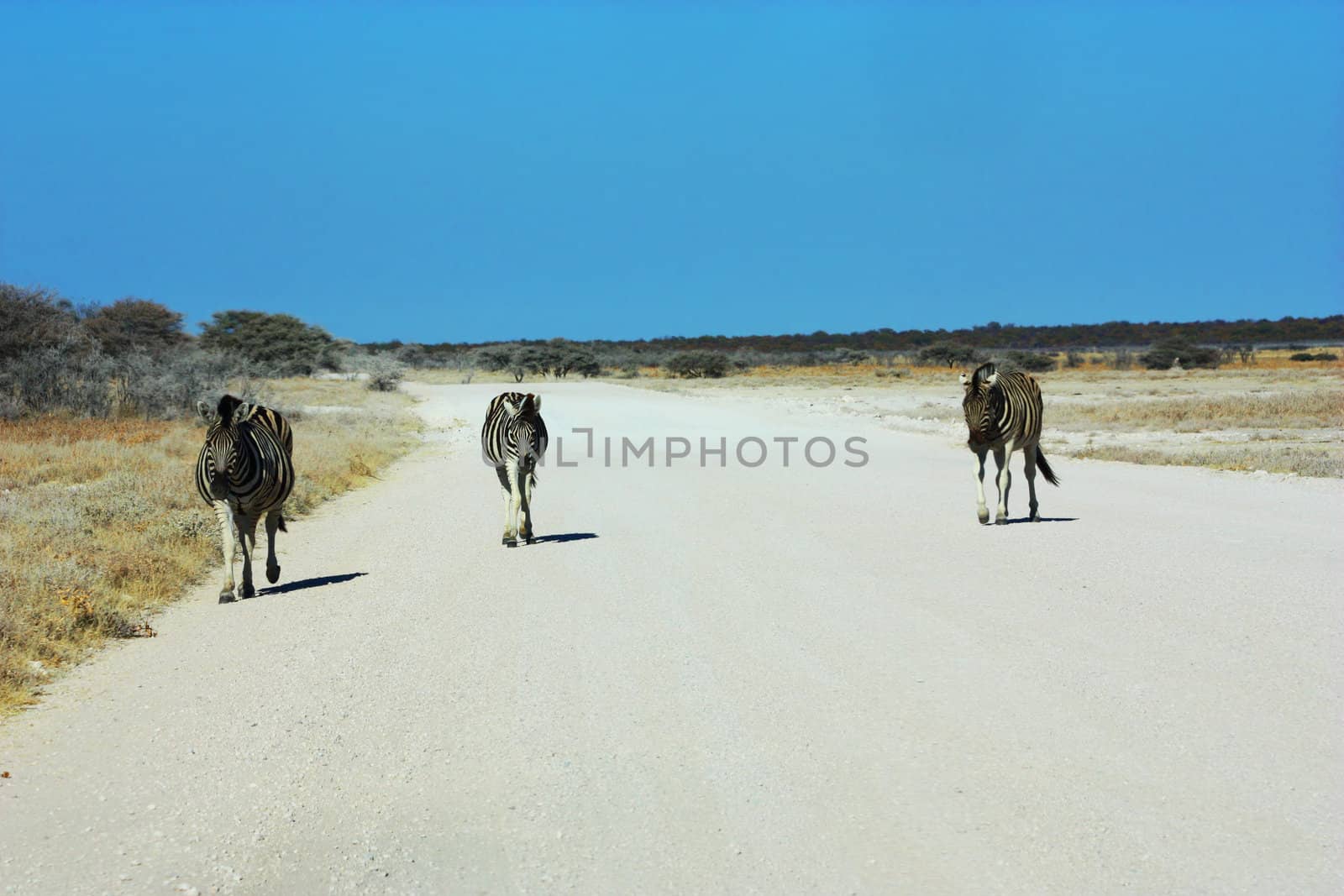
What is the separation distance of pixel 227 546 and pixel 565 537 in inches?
164

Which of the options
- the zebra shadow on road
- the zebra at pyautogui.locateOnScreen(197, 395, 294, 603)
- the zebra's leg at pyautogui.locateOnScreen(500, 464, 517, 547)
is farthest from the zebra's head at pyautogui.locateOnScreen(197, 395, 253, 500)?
the zebra shadow on road

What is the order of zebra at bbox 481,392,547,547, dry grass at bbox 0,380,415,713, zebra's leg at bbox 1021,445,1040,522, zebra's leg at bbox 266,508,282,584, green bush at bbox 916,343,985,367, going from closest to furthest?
dry grass at bbox 0,380,415,713 → zebra's leg at bbox 266,508,282,584 → zebra at bbox 481,392,547,547 → zebra's leg at bbox 1021,445,1040,522 → green bush at bbox 916,343,985,367

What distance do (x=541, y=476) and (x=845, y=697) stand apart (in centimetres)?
1441

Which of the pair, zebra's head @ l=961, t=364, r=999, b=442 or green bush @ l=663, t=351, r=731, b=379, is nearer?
zebra's head @ l=961, t=364, r=999, b=442

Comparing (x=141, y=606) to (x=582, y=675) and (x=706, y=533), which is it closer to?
(x=582, y=675)

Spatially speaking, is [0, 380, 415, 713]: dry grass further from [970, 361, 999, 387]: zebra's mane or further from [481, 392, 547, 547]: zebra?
[970, 361, 999, 387]: zebra's mane

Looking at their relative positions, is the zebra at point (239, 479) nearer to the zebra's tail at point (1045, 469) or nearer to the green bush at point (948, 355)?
the zebra's tail at point (1045, 469)

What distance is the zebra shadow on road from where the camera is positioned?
12.7 meters

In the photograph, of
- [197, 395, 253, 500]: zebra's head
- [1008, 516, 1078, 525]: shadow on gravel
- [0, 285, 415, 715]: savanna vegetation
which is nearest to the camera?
[0, 285, 415, 715]: savanna vegetation

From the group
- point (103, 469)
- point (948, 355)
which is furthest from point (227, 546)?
point (948, 355)

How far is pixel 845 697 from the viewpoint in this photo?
647 centimetres

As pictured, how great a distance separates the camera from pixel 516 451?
12633 millimetres

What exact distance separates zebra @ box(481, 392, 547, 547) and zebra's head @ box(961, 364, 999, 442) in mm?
5141

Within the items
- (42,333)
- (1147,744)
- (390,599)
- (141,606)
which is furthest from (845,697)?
(42,333)
